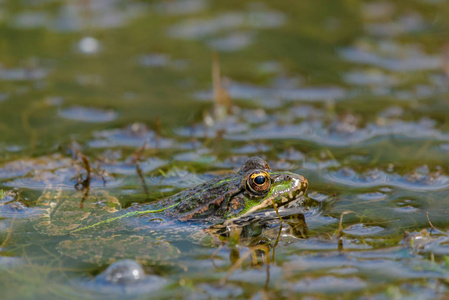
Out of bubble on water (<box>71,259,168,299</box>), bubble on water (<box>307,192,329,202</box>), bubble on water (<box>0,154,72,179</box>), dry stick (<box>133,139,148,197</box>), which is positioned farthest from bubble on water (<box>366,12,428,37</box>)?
bubble on water (<box>71,259,168,299</box>)

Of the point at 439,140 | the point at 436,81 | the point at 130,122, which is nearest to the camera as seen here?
the point at 439,140

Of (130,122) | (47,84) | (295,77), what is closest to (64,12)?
(47,84)

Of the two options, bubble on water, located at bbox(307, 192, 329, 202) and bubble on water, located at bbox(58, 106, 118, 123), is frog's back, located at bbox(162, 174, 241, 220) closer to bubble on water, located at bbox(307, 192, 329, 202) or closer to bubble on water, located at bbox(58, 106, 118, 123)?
bubble on water, located at bbox(307, 192, 329, 202)

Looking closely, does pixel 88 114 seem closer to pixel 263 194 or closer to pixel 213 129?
pixel 213 129

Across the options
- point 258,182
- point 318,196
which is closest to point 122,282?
point 258,182

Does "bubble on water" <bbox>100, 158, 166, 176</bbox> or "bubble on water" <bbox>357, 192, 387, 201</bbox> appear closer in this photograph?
"bubble on water" <bbox>357, 192, 387, 201</bbox>

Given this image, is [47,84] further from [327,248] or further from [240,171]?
[327,248]

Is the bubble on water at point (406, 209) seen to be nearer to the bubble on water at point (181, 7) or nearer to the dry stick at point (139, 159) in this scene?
the dry stick at point (139, 159)
